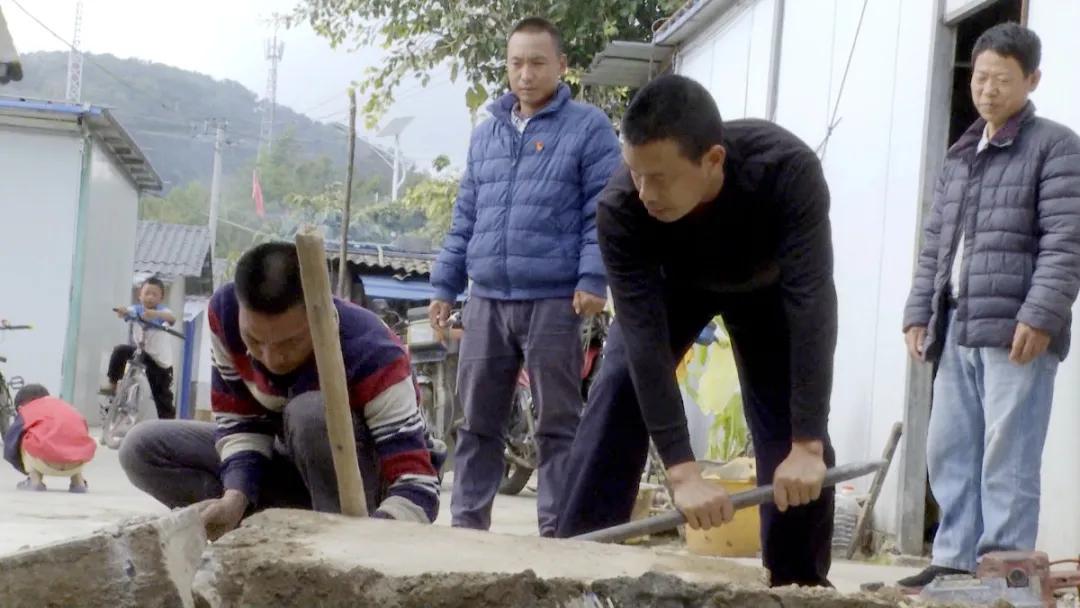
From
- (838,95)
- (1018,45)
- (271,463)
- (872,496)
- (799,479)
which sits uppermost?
(838,95)

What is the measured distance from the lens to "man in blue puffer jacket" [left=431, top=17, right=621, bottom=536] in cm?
507

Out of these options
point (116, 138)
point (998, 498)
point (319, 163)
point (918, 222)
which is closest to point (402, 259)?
point (116, 138)

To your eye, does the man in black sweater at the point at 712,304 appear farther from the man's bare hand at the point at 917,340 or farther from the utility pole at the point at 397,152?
the utility pole at the point at 397,152

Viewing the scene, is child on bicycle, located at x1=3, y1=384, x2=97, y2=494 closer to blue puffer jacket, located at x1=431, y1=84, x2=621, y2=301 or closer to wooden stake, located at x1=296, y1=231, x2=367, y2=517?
blue puffer jacket, located at x1=431, y1=84, x2=621, y2=301

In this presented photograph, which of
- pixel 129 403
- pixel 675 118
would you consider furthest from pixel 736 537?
pixel 129 403

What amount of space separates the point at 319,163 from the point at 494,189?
6726cm

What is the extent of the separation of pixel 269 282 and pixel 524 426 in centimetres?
588

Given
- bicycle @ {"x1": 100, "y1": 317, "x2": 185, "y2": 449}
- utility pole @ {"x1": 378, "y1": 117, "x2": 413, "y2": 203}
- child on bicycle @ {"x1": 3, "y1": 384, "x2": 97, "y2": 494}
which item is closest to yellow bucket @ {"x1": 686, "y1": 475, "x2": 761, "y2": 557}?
child on bicycle @ {"x1": 3, "y1": 384, "x2": 97, "y2": 494}

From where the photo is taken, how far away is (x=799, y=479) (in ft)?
11.4

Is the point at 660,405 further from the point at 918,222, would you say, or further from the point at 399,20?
the point at 399,20

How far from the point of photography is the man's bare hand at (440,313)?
18.3 feet

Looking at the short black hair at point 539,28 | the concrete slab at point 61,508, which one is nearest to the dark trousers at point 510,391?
the short black hair at point 539,28

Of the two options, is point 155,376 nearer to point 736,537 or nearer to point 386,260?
point 386,260

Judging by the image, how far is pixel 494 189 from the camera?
538 cm
